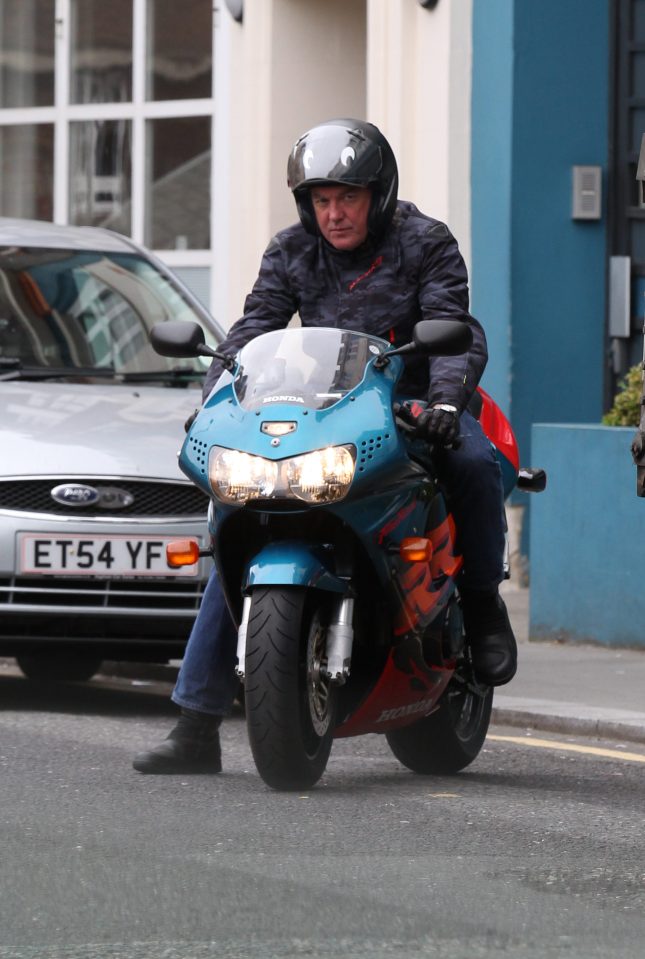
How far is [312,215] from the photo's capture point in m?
6.95

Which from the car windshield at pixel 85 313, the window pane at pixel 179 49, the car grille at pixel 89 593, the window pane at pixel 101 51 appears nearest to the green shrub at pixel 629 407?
the car windshield at pixel 85 313

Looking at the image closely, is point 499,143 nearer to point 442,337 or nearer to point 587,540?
point 587,540

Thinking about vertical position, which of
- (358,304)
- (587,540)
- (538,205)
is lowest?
(587,540)

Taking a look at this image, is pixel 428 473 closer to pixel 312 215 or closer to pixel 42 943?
pixel 312 215

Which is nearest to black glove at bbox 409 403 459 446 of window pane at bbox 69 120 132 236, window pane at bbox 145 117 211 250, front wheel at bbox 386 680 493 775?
front wheel at bbox 386 680 493 775

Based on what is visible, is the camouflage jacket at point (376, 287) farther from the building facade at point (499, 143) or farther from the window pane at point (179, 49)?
the window pane at point (179, 49)

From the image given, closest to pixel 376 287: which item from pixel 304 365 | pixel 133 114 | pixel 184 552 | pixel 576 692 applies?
pixel 304 365

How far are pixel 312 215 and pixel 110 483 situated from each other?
198cm

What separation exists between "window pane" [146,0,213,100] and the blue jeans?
11408mm

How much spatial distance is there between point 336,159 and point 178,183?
1137 cm

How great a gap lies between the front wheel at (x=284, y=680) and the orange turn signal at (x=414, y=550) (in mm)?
257

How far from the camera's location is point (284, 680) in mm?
6219

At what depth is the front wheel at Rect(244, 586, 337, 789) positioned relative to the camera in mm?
6227

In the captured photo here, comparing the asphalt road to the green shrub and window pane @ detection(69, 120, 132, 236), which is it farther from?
window pane @ detection(69, 120, 132, 236)
